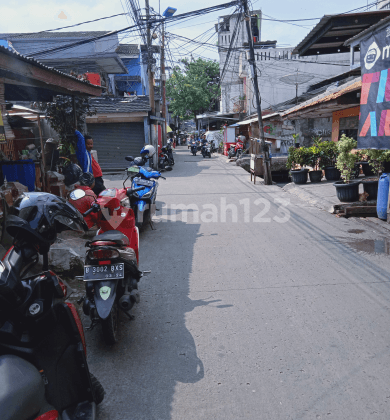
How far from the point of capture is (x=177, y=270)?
532 centimetres

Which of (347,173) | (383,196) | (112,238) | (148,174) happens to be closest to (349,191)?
(347,173)

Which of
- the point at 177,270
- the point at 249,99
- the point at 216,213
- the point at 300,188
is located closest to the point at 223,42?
the point at 249,99

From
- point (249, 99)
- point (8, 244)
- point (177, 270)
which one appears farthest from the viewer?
point (249, 99)

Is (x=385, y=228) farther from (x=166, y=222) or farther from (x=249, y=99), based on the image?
(x=249, y=99)

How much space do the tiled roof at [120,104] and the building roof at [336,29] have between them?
8.67 m

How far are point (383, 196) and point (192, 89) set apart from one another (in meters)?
42.3

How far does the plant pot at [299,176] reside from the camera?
42.2ft

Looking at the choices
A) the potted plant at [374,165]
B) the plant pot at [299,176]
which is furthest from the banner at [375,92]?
the plant pot at [299,176]

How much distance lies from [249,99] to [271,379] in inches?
1278

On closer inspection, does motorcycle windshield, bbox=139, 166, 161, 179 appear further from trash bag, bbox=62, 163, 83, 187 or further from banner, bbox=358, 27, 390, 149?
banner, bbox=358, 27, 390, 149

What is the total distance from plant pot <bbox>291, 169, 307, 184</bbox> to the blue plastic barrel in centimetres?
533

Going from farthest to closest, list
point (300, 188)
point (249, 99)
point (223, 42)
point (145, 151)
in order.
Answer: point (223, 42) < point (249, 99) < point (300, 188) < point (145, 151)

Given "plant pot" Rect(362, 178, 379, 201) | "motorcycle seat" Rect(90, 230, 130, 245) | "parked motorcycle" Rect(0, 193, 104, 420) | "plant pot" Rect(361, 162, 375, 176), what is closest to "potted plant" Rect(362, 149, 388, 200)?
"plant pot" Rect(362, 178, 379, 201)

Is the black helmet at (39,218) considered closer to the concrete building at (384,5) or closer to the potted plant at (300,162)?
the potted plant at (300,162)
